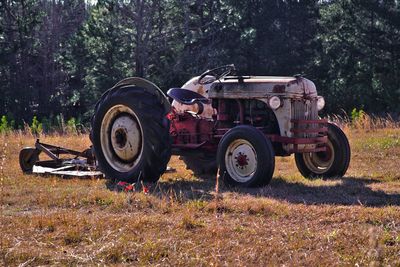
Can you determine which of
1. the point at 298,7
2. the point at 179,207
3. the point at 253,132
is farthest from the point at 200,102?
the point at 298,7

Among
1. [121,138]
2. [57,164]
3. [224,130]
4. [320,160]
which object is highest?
[224,130]

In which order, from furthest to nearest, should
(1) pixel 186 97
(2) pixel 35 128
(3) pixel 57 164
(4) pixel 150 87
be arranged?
(2) pixel 35 128 < (3) pixel 57 164 < (1) pixel 186 97 < (4) pixel 150 87

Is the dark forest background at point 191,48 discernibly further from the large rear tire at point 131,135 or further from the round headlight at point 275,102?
the round headlight at point 275,102

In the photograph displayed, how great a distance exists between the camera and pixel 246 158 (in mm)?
9516

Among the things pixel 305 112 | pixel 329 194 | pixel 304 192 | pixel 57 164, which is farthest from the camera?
pixel 57 164

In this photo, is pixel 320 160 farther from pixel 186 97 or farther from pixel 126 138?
pixel 126 138

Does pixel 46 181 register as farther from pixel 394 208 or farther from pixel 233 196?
pixel 394 208

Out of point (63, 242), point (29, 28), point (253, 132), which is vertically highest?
point (29, 28)

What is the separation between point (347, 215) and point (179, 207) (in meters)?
1.78

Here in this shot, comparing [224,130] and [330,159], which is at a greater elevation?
[224,130]

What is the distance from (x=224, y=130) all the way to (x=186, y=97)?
114cm

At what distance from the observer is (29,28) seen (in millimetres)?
43125

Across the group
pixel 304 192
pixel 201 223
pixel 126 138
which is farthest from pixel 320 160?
pixel 201 223

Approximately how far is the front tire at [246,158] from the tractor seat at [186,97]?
149 cm
